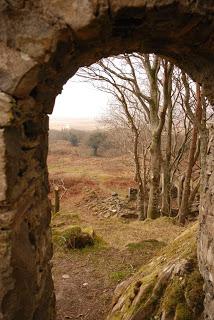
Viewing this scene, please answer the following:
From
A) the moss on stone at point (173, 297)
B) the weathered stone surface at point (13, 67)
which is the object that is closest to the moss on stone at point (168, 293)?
the moss on stone at point (173, 297)

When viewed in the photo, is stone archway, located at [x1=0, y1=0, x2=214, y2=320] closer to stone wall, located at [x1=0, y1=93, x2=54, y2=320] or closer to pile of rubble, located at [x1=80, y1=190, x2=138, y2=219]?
stone wall, located at [x1=0, y1=93, x2=54, y2=320]

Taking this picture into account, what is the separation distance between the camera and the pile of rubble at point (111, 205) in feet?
46.4

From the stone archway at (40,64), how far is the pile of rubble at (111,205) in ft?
36.4

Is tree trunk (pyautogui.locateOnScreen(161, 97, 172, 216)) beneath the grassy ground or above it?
above

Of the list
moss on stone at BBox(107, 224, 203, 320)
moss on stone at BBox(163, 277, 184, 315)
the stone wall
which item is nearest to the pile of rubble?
moss on stone at BBox(107, 224, 203, 320)

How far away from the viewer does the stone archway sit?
6.76 feet

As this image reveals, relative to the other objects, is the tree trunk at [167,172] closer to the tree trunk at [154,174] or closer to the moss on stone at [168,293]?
the tree trunk at [154,174]

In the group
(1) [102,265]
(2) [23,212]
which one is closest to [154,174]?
(1) [102,265]

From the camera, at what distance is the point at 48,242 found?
10.8ft

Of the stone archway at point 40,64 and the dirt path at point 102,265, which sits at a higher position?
the stone archway at point 40,64

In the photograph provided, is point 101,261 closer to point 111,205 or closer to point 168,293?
point 168,293

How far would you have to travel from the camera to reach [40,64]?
2.12 m

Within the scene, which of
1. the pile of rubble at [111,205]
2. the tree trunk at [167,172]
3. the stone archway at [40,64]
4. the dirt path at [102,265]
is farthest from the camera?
the pile of rubble at [111,205]

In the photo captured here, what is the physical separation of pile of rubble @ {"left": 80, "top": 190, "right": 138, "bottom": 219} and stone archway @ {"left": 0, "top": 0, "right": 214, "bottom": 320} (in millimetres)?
11096
